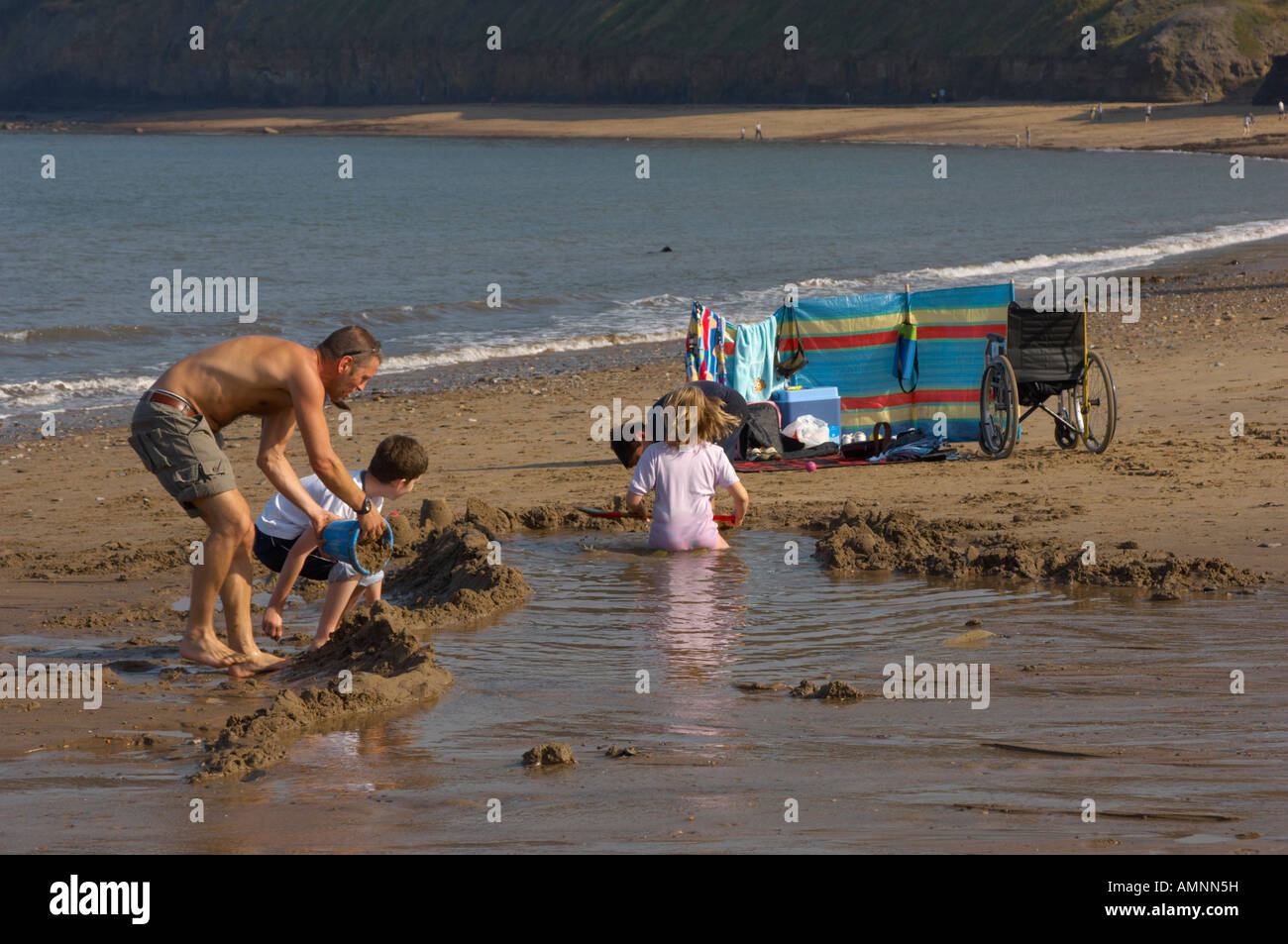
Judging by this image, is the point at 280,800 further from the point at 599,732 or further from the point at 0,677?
the point at 0,677

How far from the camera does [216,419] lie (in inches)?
220

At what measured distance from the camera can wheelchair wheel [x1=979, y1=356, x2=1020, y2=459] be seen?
9.95 meters

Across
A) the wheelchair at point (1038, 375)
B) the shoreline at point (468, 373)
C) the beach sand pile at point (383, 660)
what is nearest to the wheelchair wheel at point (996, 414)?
the wheelchair at point (1038, 375)

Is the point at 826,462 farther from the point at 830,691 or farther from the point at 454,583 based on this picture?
the point at 830,691

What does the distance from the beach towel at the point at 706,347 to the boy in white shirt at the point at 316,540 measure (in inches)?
186

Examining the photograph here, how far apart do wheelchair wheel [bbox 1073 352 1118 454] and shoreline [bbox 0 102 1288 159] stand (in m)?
57.1

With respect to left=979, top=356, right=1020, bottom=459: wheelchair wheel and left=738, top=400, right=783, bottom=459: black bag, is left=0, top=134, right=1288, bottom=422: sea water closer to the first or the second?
left=738, top=400, right=783, bottom=459: black bag

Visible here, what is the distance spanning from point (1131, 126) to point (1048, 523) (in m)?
75.3

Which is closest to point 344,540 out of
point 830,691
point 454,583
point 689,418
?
point 454,583

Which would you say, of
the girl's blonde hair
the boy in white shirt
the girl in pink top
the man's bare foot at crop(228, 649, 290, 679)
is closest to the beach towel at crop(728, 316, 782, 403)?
the girl in pink top

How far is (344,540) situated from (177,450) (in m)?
0.73

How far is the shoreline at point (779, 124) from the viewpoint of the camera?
73.1m

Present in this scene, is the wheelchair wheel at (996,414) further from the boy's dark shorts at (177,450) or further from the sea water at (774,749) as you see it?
the boy's dark shorts at (177,450)

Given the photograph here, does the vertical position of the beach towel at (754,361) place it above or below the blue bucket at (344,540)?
above
